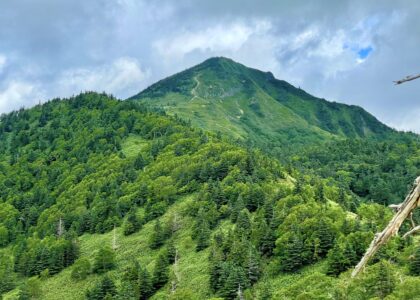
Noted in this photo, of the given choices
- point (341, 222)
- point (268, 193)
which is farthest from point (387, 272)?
point (268, 193)

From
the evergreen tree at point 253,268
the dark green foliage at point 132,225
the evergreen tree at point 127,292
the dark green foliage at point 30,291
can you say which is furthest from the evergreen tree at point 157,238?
the evergreen tree at point 253,268

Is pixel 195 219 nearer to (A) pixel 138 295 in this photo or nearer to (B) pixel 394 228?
(A) pixel 138 295

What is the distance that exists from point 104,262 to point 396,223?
534 feet

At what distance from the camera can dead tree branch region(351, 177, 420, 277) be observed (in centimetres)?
725

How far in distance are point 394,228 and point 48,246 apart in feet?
666

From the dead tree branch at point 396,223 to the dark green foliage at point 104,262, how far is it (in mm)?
162179

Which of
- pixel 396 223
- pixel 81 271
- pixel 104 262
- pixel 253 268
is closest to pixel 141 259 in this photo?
pixel 104 262

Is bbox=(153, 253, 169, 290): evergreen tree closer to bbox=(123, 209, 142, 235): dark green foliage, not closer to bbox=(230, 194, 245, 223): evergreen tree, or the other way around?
bbox=(230, 194, 245, 223): evergreen tree

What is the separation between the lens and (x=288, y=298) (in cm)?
9906

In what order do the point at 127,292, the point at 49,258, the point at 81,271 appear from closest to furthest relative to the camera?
the point at 127,292 → the point at 81,271 → the point at 49,258

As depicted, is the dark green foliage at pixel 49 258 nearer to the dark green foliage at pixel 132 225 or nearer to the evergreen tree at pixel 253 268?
the dark green foliage at pixel 132 225

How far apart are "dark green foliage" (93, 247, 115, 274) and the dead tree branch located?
6385 inches

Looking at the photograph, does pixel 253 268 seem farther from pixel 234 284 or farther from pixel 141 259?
pixel 141 259

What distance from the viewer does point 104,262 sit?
534 feet
